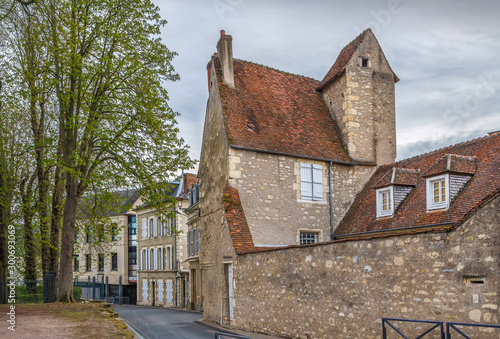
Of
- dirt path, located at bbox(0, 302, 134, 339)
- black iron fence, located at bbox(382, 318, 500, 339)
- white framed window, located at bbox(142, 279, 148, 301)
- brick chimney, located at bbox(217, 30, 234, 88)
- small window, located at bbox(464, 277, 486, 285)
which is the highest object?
brick chimney, located at bbox(217, 30, 234, 88)

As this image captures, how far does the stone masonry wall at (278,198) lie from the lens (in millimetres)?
16578

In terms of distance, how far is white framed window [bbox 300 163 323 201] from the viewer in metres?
17.6

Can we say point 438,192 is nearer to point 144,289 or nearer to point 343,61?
point 343,61

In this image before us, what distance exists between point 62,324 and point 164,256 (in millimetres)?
25915

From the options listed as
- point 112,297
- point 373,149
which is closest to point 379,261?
point 373,149

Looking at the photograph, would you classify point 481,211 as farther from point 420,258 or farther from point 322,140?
point 322,140

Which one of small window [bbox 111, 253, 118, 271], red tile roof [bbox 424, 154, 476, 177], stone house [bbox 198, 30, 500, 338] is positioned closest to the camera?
stone house [bbox 198, 30, 500, 338]

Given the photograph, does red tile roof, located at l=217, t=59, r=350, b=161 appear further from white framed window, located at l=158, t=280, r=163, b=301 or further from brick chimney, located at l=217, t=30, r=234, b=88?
white framed window, located at l=158, t=280, r=163, b=301

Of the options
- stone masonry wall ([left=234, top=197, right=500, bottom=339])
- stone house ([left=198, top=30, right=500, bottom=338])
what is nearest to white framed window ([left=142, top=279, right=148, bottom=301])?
stone house ([left=198, top=30, right=500, bottom=338])

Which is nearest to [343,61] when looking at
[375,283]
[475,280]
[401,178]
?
[401,178]

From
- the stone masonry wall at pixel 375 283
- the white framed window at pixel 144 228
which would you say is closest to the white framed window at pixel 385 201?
the stone masonry wall at pixel 375 283

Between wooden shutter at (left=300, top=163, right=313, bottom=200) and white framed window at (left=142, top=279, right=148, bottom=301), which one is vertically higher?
wooden shutter at (left=300, top=163, right=313, bottom=200)

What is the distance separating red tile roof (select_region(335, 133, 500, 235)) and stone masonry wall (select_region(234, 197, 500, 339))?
2292mm

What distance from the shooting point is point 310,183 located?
1775 cm
